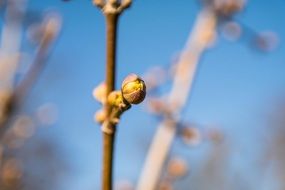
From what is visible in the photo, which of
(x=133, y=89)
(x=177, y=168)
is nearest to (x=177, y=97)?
(x=177, y=168)

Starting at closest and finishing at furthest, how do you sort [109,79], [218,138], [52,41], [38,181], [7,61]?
[109,79] < [52,41] < [7,61] < [218,138] < [38,181]

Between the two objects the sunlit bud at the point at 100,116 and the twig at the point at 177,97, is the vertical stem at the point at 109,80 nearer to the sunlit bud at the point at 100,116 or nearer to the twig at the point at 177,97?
the sunlit bud at the point at 100,116

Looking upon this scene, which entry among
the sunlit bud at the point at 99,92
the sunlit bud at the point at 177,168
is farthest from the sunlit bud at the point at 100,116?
the sunlit bud at the point at 177,168

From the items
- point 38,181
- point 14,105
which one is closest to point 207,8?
point 14,105

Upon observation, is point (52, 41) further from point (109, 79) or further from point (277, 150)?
point (277, 150)

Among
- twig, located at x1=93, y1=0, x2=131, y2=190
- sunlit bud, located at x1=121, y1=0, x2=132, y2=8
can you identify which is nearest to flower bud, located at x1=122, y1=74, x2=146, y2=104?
twig, located at x1=93, y1=0, x2=131, y2=190

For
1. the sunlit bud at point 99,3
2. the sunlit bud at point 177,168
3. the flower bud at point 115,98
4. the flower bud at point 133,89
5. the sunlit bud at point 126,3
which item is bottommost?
the flower bud at point 133,89
